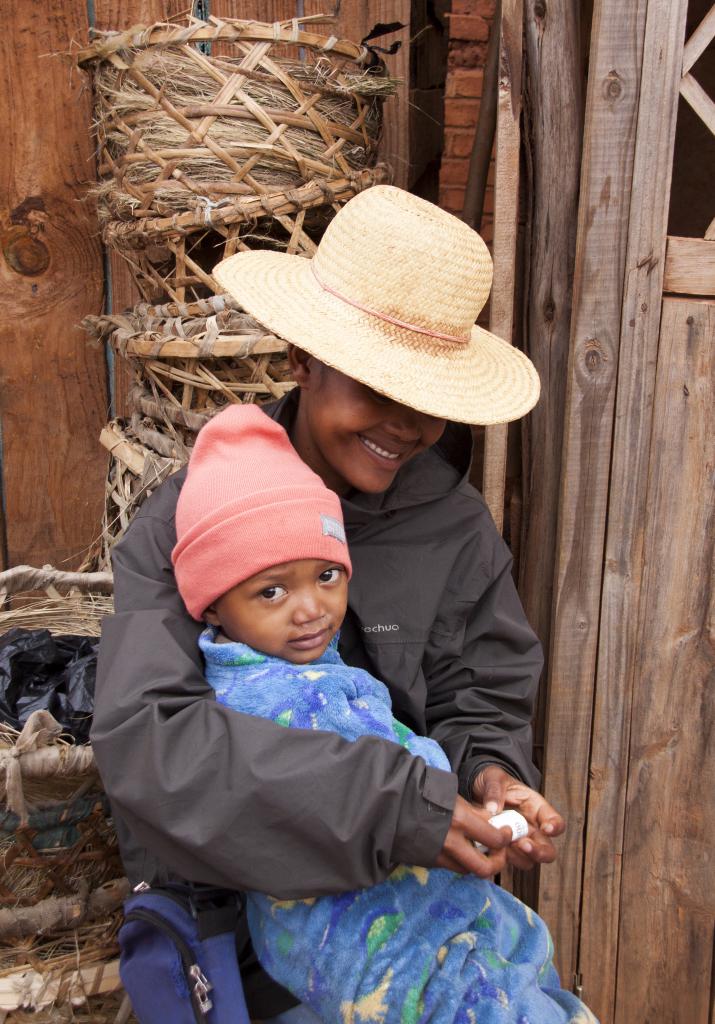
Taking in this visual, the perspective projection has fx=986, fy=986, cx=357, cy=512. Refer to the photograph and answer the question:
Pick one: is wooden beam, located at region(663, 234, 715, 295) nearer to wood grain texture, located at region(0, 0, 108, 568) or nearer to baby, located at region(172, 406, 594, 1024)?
baby, located at region(172, 406, 594, 1024)

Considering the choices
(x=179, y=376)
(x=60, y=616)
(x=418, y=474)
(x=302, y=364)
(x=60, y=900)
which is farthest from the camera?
(x=60, y=616)

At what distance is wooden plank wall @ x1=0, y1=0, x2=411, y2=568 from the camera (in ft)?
9.44

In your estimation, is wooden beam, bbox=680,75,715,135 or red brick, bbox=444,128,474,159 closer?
wooden beam, bbox=680,75,715,135

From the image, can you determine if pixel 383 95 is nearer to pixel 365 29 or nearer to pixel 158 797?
pixel 365 29

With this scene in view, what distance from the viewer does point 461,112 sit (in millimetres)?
3092

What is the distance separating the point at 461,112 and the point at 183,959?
2.55m

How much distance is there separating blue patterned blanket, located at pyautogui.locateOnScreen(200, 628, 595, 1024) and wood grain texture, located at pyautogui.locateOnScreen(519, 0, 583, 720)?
98 cm

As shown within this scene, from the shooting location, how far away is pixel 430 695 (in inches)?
80.6

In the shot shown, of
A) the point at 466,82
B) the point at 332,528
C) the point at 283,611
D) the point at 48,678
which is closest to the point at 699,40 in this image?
the point at 466,82

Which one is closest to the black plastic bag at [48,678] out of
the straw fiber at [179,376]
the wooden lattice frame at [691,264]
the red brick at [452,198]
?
the straw fiber at [179,376]

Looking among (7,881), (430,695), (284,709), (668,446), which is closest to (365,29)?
(668,446)

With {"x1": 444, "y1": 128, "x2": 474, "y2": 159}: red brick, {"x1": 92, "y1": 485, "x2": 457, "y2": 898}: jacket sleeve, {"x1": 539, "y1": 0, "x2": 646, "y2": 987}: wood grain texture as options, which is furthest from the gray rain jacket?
{"x1": 444, "y1": 128, "x2": 474, "y2": 159}: red brick

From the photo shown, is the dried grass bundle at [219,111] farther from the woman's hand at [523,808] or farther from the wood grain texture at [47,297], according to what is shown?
the woman's hand at [523,808]

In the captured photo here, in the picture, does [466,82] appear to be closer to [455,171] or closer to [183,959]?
[455,171]
